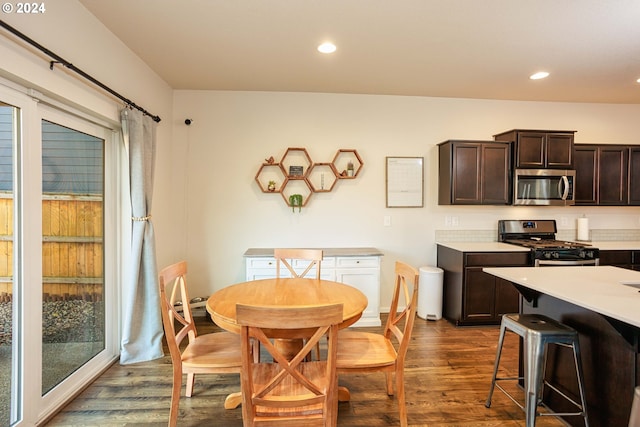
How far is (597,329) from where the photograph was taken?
1.74 metres

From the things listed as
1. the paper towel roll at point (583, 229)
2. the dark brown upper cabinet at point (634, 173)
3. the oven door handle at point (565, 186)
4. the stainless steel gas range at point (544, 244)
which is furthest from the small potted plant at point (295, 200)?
the dark brown upper cabinet at point (634, 173)

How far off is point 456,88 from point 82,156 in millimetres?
3712

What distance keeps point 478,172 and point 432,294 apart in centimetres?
152

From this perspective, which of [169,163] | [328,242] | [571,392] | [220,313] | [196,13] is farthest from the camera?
[328,242]

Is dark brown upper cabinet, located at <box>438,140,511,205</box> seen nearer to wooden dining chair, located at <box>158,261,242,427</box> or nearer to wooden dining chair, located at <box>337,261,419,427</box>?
wooden dining chair, located at <box>337,261,419,427</box>

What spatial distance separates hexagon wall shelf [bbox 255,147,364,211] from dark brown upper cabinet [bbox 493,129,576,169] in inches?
71.3

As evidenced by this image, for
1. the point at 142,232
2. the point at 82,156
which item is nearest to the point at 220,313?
the point at 142,232

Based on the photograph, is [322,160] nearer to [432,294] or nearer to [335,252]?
[335,252]

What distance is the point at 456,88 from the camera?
3633mm

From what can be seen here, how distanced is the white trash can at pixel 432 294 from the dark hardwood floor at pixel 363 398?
30.3 inches

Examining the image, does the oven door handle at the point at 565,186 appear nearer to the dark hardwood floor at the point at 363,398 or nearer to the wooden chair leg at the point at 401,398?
the dark hardwood floor at the point at 363,398

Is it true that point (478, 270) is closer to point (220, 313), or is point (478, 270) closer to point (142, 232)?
→ point (220, 313)

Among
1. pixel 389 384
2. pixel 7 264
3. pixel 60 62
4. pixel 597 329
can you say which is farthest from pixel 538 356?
pixel 60 62

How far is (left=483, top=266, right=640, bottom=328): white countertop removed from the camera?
1.42 meters
